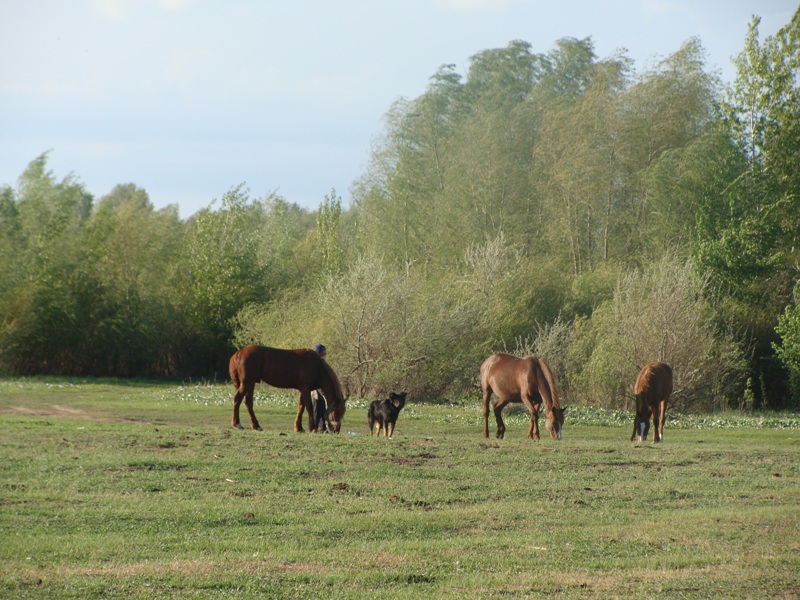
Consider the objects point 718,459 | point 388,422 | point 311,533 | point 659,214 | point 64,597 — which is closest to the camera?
point 64,597

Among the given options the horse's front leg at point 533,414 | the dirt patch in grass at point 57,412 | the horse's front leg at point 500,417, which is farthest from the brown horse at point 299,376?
the dirt patch in grass at point 57,412

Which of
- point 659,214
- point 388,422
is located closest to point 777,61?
point 659,214

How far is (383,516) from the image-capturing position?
1064 cm

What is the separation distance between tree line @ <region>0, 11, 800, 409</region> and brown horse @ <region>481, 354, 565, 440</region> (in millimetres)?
10389

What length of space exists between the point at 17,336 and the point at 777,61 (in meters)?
33.7

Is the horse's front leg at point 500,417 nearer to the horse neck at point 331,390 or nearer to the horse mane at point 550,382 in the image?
the horse mane at point 550,382

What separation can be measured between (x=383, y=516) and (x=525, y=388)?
34.2 ft

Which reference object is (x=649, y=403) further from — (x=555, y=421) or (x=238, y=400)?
(x=238, y=400)

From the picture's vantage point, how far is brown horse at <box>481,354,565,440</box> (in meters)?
20.0

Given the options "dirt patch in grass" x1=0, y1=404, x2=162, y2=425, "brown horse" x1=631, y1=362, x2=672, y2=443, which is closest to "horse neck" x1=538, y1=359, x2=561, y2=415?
"brown horse" x1=631, y1=362, x2=672, y2=443

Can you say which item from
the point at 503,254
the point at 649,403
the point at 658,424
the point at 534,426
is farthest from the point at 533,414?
the point at 503,254

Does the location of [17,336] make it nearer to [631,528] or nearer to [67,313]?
[67,313]

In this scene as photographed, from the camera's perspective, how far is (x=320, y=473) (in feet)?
44.3

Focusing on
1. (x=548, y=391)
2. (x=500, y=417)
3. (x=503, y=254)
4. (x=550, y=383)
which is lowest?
(x=500, y=417)
